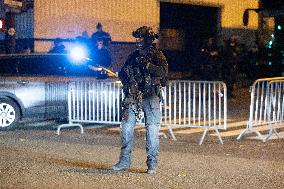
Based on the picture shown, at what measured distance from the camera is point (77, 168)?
884 cm

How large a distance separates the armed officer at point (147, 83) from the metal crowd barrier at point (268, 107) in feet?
12.2

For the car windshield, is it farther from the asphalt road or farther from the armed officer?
the armed officer

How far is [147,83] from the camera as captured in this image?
832cm

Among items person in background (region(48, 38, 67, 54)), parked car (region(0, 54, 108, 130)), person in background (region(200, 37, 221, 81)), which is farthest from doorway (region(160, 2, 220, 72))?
parked car (region(0, 54, 108, 130))

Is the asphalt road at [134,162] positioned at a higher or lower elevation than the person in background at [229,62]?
lower

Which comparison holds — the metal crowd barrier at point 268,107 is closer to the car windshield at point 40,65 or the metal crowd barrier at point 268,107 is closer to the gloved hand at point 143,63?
the gloved hand at point 143,63

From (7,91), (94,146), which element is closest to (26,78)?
(7,91)

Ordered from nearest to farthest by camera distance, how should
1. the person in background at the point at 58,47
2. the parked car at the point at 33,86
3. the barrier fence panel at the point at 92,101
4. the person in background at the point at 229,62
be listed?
the barrier fence panel at the point at 92,101
the parked car at the point at 33,86
the person in background at the point at 58,47
the person in background at the point at 229,62

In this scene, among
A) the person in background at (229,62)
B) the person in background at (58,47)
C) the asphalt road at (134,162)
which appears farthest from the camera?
the person in background at (229,62)

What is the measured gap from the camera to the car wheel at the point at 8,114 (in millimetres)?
13219

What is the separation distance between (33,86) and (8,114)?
82cm

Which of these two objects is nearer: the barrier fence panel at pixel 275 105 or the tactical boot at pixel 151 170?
the tactical boot at pixel 151 170

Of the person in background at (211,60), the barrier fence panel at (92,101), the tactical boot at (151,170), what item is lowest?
the tactical boot at (151,170)

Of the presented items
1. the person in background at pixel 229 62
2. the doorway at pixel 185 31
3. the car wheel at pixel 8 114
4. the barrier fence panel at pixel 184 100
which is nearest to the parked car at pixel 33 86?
the car wheel at pixel 8 114
